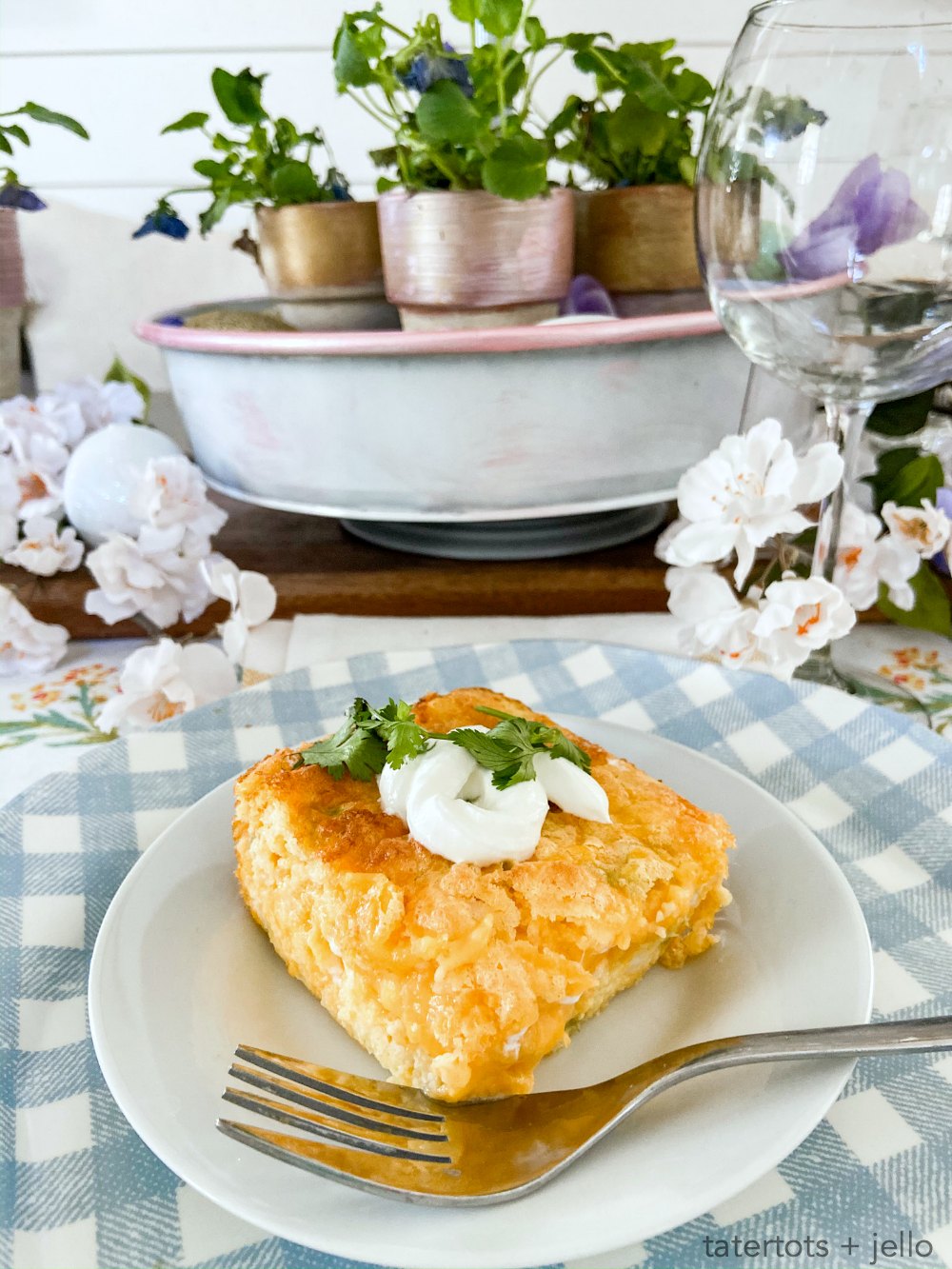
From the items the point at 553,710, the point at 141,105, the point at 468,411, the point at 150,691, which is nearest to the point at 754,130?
the point at 468,411

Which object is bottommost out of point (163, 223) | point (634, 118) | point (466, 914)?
point (466, 914)

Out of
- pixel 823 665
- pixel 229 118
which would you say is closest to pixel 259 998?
pixel 823 665

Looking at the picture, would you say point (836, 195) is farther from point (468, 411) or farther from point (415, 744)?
point (415, 744)

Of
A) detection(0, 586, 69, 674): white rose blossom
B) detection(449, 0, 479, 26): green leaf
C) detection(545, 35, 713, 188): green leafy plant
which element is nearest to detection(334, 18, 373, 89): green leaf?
detection(449, 0, 479, 26): green leaf

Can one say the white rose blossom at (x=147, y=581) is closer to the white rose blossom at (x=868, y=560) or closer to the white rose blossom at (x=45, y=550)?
the white rose blossom at (x=45, y=550)

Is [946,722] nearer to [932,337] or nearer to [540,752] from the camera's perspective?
[932,337]
